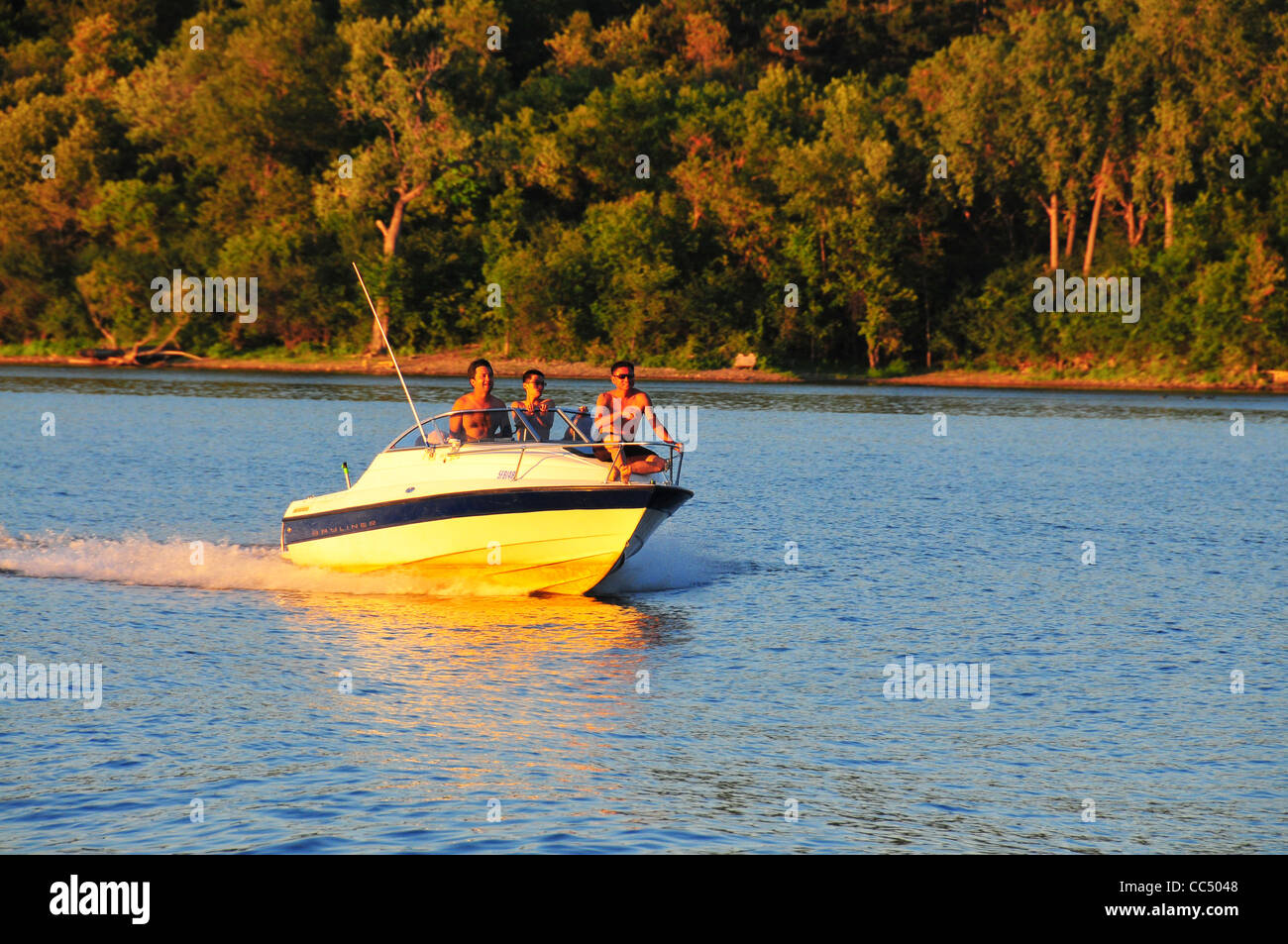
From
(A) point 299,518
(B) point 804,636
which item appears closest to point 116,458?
(A) point 299,518

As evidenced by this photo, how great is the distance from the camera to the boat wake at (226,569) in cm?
1866

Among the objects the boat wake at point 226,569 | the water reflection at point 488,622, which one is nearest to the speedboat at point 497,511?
the boat wake at point 226,569

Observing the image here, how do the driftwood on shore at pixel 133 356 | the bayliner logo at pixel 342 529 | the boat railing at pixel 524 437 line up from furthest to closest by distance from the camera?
the driftwood on shore at pixel 133 356
the bayliner logo at pixel 342 529
the boat railing at pixel 524 437

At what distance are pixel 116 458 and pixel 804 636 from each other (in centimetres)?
2294

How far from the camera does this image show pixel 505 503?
1734 centimetres

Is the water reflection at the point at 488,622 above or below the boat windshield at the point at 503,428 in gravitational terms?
below

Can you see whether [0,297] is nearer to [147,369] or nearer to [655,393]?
[147,369]

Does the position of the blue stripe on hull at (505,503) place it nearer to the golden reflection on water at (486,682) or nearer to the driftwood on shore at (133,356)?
the golden reflection on water at (486,682)

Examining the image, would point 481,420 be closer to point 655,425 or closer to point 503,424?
point 503,424

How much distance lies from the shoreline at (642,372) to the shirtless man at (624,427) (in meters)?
58.4

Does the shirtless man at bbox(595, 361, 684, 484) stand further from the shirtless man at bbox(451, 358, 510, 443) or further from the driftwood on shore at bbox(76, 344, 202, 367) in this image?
the driftwood on shore at bbox(76, 344, 202, 367)
